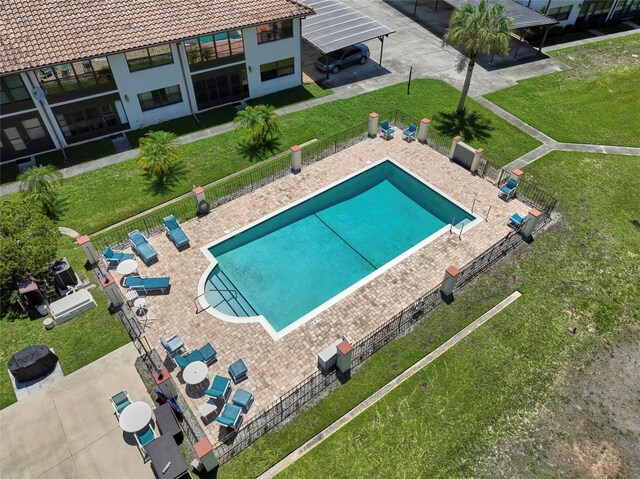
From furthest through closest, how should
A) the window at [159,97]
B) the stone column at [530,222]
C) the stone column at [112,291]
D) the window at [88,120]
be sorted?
the window at [159,97]
the window at [88,120]
the stone column at [530,222]
the stone column at [112,291]

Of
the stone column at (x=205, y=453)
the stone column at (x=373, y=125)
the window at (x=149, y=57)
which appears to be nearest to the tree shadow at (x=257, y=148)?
the stone column at (x=373, y=125)

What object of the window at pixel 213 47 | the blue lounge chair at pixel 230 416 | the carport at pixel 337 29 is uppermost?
the window at pixel 213 47

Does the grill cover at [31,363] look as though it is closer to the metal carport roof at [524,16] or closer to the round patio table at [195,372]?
the round patio table at [195,372]

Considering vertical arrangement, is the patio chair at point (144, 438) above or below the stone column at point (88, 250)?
below

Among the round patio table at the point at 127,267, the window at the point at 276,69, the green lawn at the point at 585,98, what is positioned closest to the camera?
the round patio table at the point at 127,267

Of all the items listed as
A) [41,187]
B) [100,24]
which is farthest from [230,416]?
[100,24]

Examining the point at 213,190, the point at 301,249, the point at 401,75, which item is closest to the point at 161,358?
the point at 301,249

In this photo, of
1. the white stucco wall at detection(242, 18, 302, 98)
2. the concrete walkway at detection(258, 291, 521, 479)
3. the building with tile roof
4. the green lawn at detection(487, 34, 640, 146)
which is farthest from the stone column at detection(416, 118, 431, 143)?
the concrete walkway at detection(258, 291, 521, 479)

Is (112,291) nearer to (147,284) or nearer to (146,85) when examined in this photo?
(147,284)
